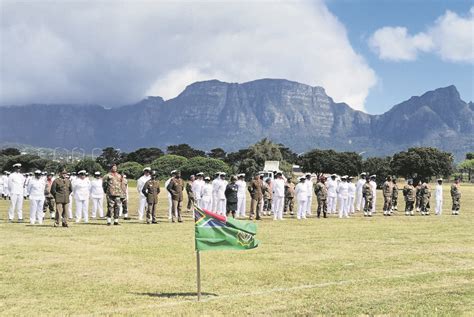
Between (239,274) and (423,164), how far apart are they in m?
85.6

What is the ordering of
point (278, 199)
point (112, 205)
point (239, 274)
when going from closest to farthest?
point (239, 274) < point (112, 205) < point (278, 199)

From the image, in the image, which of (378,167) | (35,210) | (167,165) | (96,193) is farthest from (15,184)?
(378,167)

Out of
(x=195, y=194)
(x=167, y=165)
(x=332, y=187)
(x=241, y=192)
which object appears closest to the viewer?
(x=195, y=194)

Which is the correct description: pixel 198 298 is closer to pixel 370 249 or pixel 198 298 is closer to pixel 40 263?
pixel 40 263

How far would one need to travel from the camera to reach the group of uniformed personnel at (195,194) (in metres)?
22.8

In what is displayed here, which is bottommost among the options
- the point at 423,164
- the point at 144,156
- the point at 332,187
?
the point at 332,187

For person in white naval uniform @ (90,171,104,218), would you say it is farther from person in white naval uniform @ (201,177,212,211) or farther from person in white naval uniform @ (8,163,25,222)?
person in white naval uniform @ (201,177,212,211)

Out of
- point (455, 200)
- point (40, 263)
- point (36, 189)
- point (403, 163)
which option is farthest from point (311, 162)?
point (40, 263)

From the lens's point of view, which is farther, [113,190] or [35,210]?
[35,210]

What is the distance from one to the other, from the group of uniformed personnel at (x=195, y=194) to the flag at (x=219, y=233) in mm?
10991

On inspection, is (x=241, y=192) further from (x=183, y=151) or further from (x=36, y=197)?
(x=183, y=151)

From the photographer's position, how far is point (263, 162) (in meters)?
116

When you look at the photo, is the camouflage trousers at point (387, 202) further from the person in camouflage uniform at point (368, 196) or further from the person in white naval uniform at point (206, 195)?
the person in white naval uniform at point (206, 195)

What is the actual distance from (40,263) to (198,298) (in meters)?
5.30
